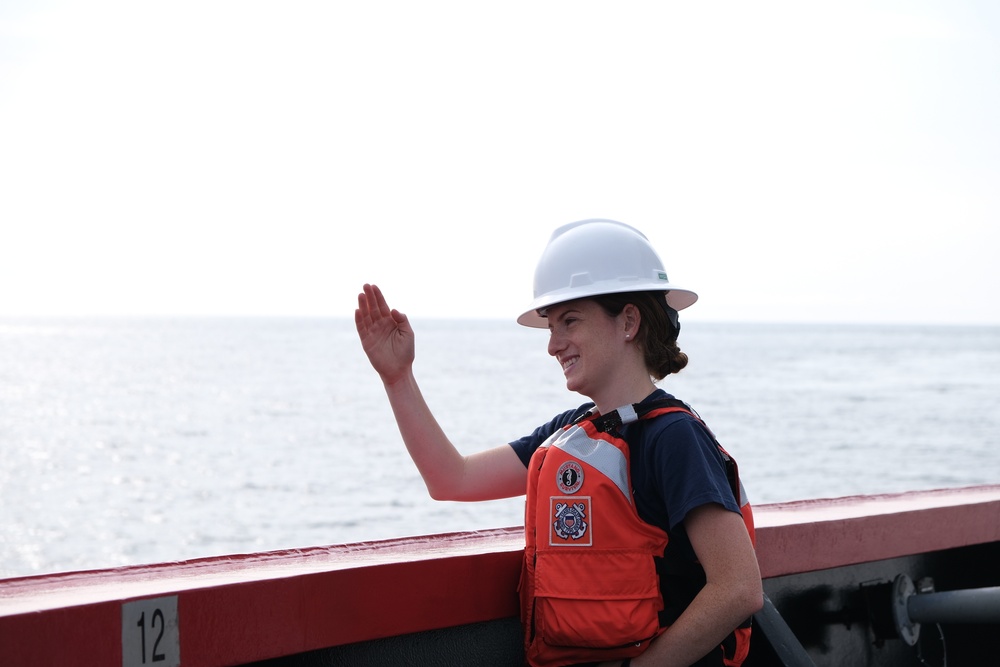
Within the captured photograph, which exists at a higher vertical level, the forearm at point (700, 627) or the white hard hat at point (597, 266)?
the white hard hat at point (597, 266)

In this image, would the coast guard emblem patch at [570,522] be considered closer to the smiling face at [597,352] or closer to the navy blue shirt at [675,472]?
the navy blue shirt at [675,472]

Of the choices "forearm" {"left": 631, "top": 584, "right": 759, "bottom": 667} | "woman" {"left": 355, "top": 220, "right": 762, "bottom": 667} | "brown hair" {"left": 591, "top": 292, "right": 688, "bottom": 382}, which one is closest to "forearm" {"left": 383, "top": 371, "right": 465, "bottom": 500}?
"woman" {"left": 355, "top": 220, "right": 762, "bottom": 667}

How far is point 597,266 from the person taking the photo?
2271 mm

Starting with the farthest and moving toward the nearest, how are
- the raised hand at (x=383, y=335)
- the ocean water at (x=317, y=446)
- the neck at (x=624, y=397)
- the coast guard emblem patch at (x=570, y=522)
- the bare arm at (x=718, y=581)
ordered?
the ocean water at (x=317, y=446) < the raised hand at (x=383, y=335) < the neck at (x=624, y=397) < the coast guard emblem patch at (x=570, y=522) < the bare arm at (x=718, y=581)

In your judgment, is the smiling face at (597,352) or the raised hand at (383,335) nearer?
the smiling face at (597,352)

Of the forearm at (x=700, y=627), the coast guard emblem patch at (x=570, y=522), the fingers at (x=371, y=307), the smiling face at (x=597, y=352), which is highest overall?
the fingers at (x=371, y=307)

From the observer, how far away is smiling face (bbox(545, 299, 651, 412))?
2223 mm

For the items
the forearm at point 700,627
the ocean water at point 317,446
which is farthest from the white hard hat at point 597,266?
the ocean water at point 317,446

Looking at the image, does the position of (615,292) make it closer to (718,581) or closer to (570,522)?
(570,522)

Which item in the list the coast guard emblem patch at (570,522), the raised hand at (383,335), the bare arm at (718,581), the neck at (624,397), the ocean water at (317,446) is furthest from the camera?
Result: the ocean water at (317,446)

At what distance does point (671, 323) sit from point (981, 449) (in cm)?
2664

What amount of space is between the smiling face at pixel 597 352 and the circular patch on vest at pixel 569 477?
0.17 m

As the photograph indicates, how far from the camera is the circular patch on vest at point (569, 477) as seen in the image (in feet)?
6.85

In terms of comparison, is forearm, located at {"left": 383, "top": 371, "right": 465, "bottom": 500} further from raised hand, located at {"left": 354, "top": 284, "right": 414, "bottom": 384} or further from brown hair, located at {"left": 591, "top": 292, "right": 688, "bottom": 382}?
brown hair, located at {"left": 591, "top": 292, "right": 688, "bottom": 382}
